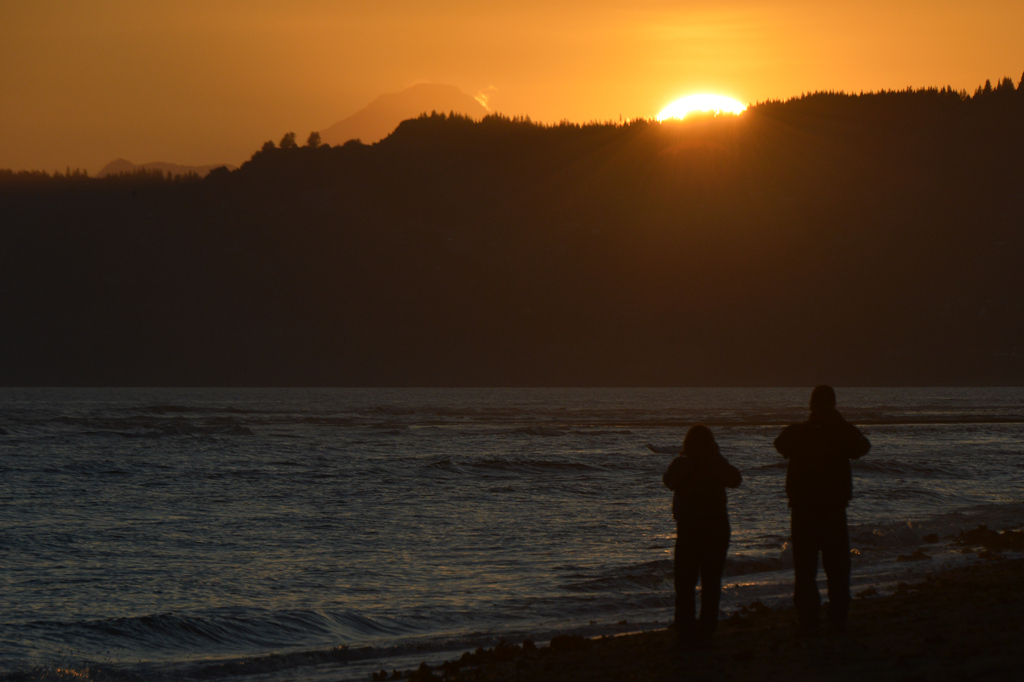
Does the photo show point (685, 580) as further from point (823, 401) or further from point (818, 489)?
point (823, 401)

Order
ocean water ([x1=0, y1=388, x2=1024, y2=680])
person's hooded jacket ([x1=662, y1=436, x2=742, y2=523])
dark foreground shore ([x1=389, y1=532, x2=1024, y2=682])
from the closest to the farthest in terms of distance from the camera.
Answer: dark foreground shore ([x1=389, y1=532, x2=1024, y2=682]), person's hooded jacket ([x1=662, y1=436, x2=742, y2=523]), ocean water ([x1=0, y1=388, x2=1024, y2=680])

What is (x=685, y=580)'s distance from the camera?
780 cm

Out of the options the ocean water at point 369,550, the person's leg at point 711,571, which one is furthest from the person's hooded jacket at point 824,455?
the ocean water at point 369,550

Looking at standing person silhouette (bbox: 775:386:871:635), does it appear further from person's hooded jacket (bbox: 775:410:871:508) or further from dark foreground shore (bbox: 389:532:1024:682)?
dark foreground shore (bbox: 389:532:1024:682)

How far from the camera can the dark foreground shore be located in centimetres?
636

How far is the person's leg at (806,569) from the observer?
738 cm

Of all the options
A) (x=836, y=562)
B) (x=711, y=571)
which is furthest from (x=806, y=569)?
(x=711, y=571)

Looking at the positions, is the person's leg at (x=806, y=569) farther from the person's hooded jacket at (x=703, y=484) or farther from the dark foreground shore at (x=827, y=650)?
the person's hooded jacket at (x=703, y=484)

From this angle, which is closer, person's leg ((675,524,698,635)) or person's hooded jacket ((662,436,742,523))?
person's hooded jacket ((662,436,742,523))

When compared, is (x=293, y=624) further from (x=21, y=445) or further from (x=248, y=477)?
(x=21, y=445)

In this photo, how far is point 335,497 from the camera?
23.8m

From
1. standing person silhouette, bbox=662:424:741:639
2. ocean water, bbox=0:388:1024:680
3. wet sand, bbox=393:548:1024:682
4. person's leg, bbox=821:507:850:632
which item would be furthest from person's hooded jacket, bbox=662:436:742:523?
ocean water, bbox=0:388:1024:680

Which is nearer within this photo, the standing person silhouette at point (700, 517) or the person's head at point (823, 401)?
the person's head at point (823, 401)

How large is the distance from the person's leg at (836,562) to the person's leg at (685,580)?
39.2 inches
